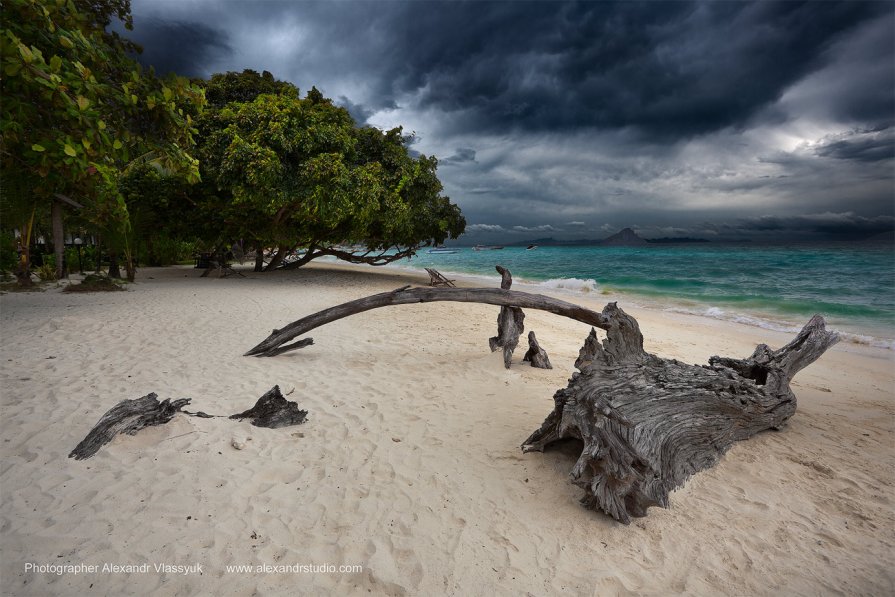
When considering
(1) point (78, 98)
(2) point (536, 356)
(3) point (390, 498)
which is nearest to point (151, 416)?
(3) point (390, 498)

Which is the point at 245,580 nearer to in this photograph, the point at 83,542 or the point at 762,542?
the point at 83,542

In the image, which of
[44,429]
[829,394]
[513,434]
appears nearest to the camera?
[44,429]

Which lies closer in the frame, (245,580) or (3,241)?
(245,580)

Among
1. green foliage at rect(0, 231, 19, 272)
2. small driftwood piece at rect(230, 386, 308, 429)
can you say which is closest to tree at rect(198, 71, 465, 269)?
green foliage at rect(0, 231, 19, 272)

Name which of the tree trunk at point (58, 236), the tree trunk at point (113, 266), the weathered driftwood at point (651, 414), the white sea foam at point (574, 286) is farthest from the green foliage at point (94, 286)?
the white sea foam at point (574, 286)

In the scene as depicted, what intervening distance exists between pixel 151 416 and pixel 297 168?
43.3 feet

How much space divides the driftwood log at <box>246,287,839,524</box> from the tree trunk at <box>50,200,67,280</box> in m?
17.4

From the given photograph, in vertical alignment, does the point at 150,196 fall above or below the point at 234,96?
below

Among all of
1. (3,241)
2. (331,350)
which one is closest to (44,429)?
(331,350)

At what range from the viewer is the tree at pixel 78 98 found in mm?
3736

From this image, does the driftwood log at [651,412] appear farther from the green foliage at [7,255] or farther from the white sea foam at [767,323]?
the green foliage at [7,255]

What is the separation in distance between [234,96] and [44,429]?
729 inches

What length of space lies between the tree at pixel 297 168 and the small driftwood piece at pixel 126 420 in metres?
11.5

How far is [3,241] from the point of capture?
1458cm
